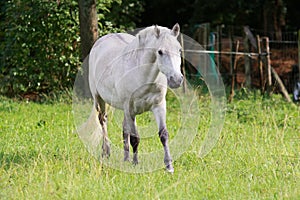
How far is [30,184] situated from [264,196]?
6.33 ft

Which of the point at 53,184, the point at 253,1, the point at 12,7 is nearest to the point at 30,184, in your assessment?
the point at 53,184

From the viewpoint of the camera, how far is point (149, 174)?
19.1 feet

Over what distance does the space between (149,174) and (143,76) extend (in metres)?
0.99

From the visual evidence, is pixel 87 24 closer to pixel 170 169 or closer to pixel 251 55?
pixel 251 55

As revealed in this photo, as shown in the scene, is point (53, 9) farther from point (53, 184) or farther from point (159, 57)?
point (53, 184)

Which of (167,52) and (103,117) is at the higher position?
(167,52)

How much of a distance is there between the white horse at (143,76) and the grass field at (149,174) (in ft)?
1.70

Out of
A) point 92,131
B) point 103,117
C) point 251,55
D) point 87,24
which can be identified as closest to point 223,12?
point 251,55

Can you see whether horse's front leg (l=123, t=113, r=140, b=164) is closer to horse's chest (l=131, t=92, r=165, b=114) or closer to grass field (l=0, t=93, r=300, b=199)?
horse's chest (l=131, t=92, r=165, b=114)

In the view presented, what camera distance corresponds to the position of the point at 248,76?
13727mm

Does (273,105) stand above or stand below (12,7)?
below

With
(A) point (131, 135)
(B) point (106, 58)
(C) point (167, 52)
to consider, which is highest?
(C) point (167, 52)

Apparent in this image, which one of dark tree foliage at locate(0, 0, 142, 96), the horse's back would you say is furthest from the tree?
the horse's back

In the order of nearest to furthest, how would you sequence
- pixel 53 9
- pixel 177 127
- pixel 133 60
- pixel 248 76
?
1. pixel 133 60
2. pixel 177 127
3. pixel 53 9
4. pixel 248 76
